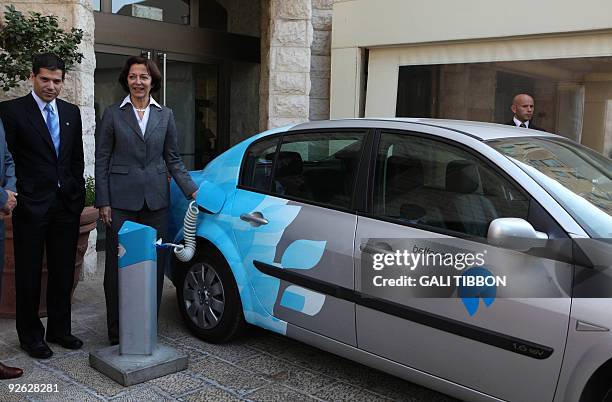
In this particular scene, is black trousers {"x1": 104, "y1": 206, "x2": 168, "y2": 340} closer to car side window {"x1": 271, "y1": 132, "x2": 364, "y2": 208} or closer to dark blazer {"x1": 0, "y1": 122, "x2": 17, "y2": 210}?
dark blazer {"x1": 0, "y1": 122, "x2": 17, "y2": 210}

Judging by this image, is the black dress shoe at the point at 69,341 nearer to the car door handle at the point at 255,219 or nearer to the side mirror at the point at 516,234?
the car door handle at the point at 255,219

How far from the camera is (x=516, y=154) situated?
3131mm

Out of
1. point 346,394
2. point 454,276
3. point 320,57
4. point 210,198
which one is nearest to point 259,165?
point 210,198

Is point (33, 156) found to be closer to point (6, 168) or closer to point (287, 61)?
point (6, 168)

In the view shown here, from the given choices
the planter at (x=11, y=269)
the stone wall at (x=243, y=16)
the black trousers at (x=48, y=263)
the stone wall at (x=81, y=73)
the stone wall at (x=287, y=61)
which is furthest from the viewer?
the stone wall at (x=243, y=16)

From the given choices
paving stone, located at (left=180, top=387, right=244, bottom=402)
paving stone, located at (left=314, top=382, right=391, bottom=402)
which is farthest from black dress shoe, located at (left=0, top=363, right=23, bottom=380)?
paving stone, located at (left=314, top=382, right=391, bottom=402)

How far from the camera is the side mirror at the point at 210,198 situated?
13.9 feet

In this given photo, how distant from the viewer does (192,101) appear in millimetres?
8555

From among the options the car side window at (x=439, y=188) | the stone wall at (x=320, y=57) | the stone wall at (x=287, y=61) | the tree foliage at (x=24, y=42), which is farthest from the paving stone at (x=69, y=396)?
the stone wall at (x=320, y=57)

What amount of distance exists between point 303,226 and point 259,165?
28.5 inches

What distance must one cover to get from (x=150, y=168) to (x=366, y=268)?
5.65 feet

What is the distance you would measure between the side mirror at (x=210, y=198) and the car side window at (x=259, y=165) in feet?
0.63

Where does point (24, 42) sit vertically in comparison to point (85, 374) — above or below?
above

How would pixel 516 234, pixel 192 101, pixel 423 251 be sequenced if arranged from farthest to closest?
pixel 192 101 < pixel 423 251 < pixel 516 234
